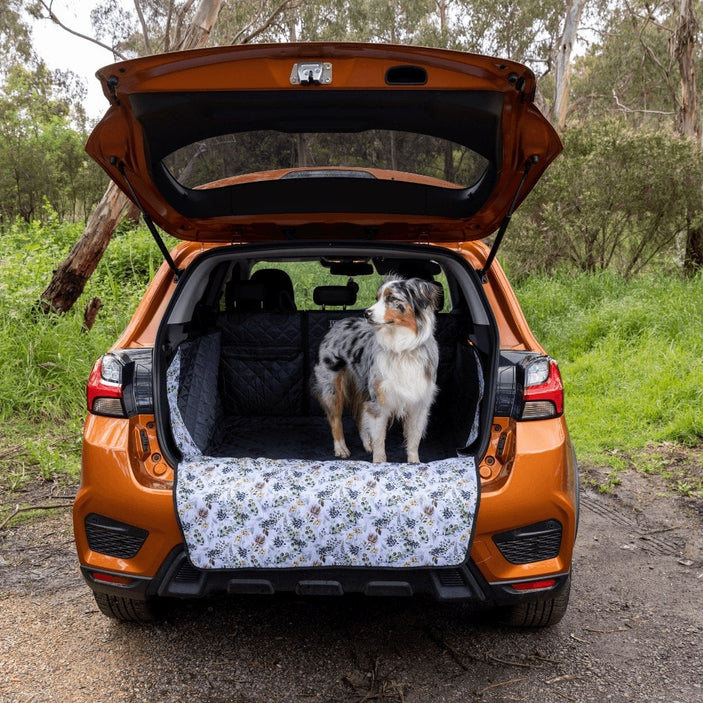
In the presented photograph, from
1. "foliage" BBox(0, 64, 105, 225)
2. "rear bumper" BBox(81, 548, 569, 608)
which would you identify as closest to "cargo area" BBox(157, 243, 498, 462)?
"rear bumper" BBox(81, 548, 569, 608)

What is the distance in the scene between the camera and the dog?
11.1ft

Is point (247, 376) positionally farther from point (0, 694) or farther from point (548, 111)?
point (548, 111)

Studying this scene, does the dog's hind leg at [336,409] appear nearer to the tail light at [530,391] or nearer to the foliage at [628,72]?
the tail light at [530,391]

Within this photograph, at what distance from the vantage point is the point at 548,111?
63.0 ft

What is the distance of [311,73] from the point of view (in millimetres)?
2209

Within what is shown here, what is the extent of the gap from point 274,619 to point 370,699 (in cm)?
73

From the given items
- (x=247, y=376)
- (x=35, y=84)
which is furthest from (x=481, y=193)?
(x=35, y=84)

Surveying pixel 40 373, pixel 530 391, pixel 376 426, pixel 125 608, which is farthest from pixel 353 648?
pixel 40 373

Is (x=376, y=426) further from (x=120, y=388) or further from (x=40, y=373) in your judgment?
(x=40, y=373)

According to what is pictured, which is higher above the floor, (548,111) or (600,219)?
(548,111)

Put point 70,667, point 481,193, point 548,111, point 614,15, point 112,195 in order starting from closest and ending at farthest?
point 70,667
point 481,193
point 112,195
point 548,111
point 614,15

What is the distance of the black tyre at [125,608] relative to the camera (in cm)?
275

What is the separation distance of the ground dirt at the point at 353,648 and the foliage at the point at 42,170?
726 inches

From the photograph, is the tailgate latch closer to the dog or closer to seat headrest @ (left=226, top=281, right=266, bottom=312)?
the dog
